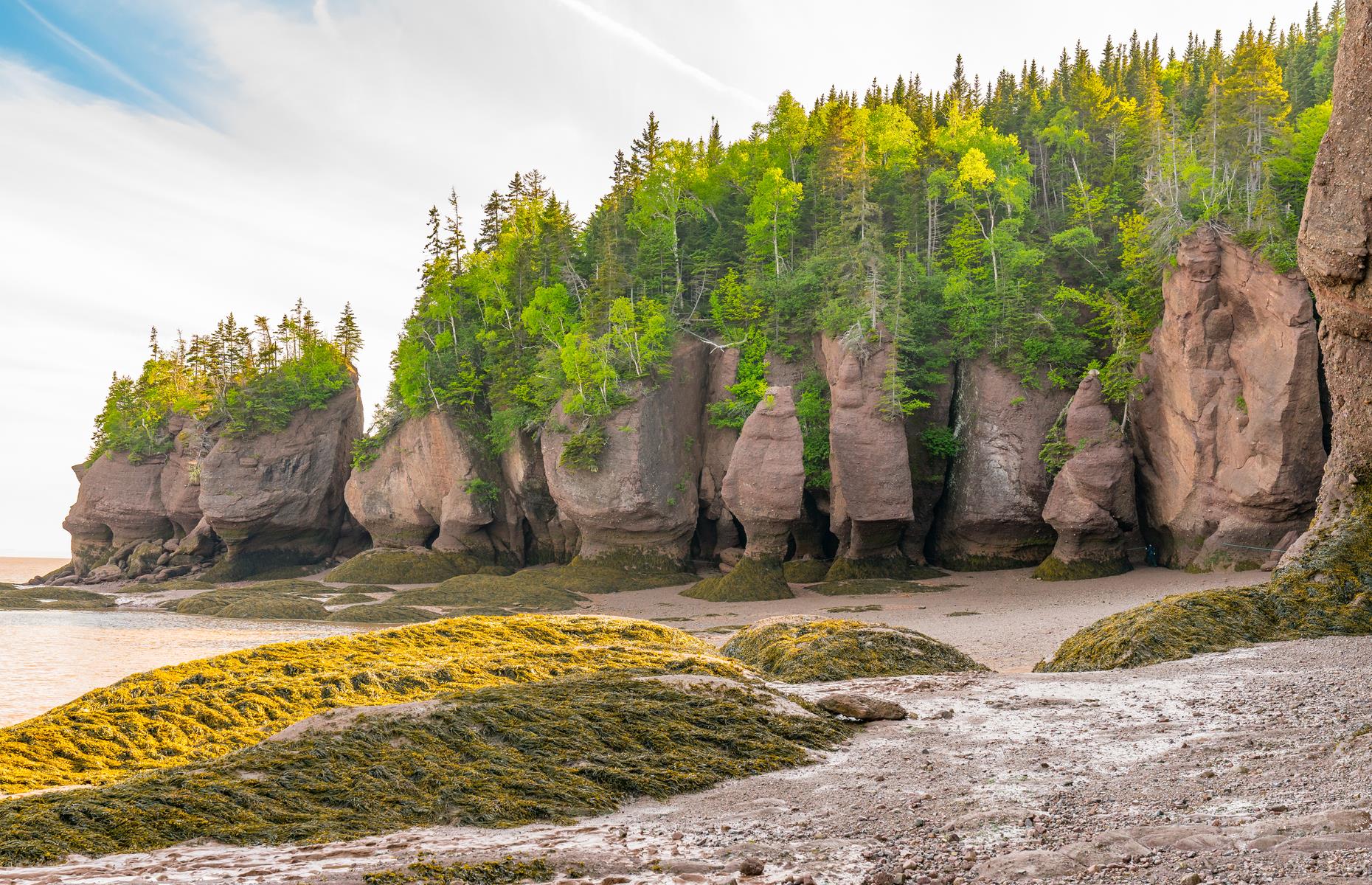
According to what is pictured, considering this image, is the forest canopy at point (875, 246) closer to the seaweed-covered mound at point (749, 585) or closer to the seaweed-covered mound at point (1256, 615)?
the seaweed-covered mound at point (749, 585)

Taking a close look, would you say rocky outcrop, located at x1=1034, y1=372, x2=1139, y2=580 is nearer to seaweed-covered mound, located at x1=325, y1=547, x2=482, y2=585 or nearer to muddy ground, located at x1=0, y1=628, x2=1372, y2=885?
muddy ground, located at x1=0, y1=628, x2=1372, y2=885

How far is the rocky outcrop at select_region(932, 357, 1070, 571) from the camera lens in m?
30.9

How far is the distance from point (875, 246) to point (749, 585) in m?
14.6

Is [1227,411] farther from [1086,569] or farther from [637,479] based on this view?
[637,479]

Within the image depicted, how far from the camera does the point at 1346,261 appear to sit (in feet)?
45.8

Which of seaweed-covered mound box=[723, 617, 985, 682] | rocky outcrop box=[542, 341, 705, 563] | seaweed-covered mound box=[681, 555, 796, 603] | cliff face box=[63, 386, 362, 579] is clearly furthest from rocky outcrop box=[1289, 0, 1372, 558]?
cliff face box=[63, 386, 362, 579]

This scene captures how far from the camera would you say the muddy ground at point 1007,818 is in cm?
479

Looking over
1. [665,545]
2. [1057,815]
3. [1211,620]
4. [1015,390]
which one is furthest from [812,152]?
[1057,815]

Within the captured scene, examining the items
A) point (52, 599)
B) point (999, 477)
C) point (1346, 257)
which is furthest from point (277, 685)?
point (52, 599)

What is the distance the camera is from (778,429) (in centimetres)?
3133

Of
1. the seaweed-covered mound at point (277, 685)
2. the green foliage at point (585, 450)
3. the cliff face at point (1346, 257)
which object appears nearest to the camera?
the seaweed-covered mound at point (277, 685)

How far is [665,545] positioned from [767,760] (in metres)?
28.2

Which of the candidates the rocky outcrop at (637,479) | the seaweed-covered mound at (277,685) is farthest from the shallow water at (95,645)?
the rocky outcrop at (637,479)

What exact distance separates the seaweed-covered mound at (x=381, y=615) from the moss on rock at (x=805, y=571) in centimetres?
1265
